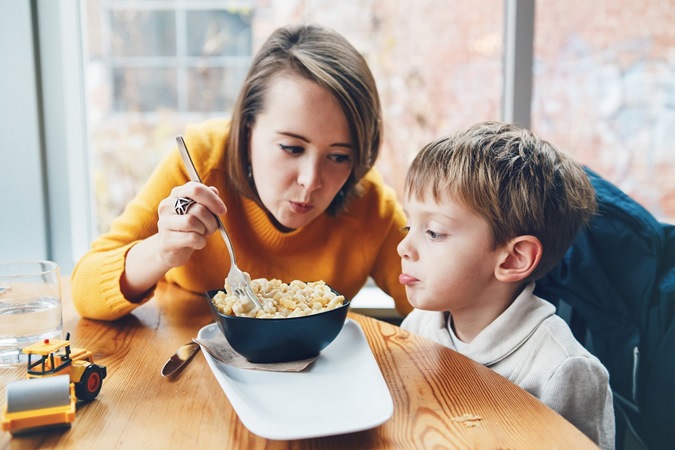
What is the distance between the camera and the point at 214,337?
3.22ft

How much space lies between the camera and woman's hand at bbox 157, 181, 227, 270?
40.8 inches

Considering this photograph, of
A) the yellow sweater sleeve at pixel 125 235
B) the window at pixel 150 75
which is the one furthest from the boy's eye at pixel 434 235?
the window at pixel 150 75

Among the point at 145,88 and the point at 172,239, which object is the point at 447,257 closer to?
the point at 172,239

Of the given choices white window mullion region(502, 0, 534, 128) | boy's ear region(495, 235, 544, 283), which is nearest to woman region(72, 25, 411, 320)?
boy's ear region(495, 235, 544, 283)

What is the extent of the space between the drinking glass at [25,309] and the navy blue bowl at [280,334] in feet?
1.00

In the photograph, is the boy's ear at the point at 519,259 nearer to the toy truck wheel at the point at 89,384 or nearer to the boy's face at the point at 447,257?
the boy's face at the point at 447,257

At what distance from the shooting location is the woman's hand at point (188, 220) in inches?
40.8

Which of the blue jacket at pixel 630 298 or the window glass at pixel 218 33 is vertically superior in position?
the window glass at pixel 218 33

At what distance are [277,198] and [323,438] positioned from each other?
2.35 feet

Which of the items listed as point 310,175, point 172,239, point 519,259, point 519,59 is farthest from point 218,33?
point 519,259

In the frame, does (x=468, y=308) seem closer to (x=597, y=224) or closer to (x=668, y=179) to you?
(x=597, y=224)

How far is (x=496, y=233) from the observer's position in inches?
42.3

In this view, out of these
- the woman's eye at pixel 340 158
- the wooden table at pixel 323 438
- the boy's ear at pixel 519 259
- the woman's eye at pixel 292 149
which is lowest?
the wooden table at pixel 323 438

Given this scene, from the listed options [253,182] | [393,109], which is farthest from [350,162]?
[393,109]
